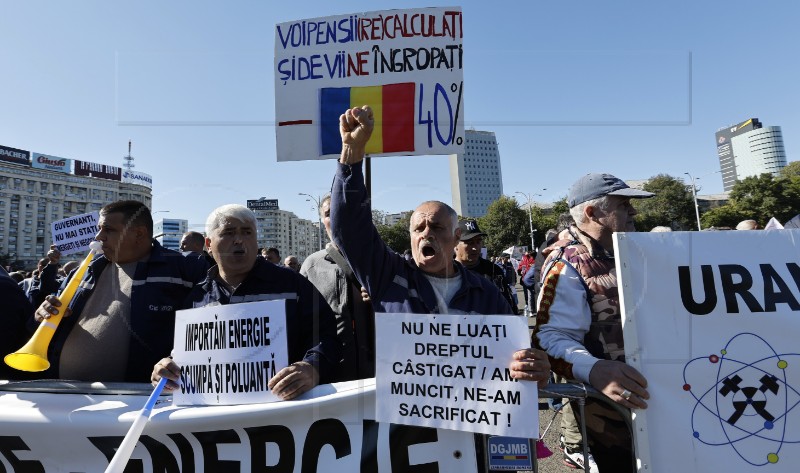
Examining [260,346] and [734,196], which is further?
[734,196]

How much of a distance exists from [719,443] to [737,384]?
230mm

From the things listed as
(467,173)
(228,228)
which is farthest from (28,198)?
(228,228)

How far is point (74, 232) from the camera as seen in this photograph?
6270mm

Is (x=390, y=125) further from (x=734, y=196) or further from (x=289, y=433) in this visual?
(x=734, y=196)

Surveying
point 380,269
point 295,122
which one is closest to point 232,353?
point 380,269

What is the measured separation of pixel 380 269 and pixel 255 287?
2.43 feet

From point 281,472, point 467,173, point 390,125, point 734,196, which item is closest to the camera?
point 281,472

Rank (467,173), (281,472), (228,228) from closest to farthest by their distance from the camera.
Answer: (281,472) → (228,228) → (467,173)

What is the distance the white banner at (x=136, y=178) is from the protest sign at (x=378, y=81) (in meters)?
119

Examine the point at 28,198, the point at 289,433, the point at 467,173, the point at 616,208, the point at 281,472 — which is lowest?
the point at 281,472

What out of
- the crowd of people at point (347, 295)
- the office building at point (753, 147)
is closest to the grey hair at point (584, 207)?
the crowd of people at point (347, 295)

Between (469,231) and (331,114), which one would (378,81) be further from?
(469,231)

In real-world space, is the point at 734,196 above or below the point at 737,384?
above

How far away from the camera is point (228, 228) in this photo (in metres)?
2.55
